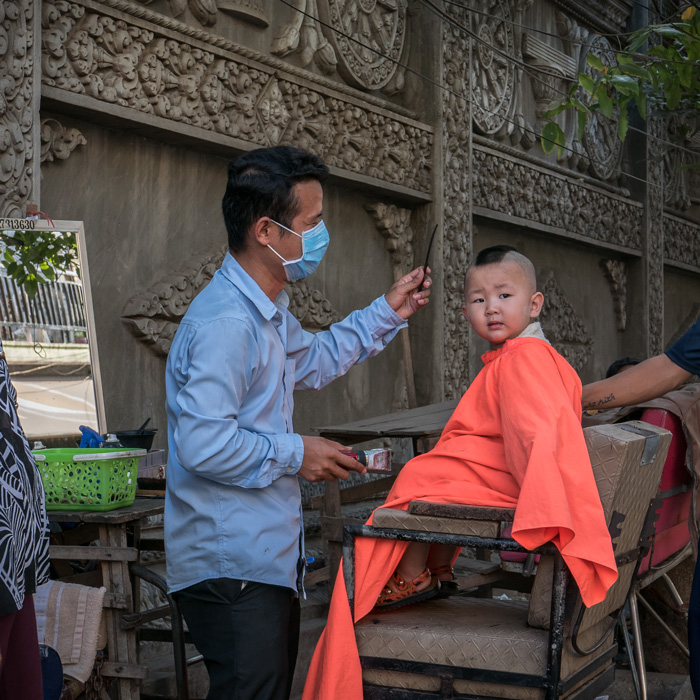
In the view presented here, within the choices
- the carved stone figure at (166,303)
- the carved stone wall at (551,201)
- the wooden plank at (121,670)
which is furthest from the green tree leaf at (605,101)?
the carved stone wall at (551,201)

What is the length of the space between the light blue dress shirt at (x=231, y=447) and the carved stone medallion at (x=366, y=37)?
4238 mm

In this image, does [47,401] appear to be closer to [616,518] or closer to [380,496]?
[616,518]

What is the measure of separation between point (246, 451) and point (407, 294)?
981 millimetres

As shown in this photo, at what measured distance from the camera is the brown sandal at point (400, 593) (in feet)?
7.93

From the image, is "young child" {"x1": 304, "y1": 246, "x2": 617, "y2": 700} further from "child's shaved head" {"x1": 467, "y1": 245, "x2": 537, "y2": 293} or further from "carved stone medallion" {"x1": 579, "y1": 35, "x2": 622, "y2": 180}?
"carved stone medallion" {"x1": 579, "y1": 35, "x2": 622, "y2": 180}

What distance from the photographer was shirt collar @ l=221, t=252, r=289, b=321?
83.7 inches

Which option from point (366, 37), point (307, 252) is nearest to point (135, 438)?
point (307, 252)

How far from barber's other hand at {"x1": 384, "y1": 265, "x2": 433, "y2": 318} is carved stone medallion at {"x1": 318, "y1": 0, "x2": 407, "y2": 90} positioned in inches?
141

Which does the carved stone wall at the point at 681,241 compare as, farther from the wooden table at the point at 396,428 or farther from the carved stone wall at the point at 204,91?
the wooden table at the point at 396,428

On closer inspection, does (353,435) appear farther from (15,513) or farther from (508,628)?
(15,513)

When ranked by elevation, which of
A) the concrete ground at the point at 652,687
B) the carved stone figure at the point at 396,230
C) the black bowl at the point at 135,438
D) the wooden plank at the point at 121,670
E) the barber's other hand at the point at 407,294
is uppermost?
the carved stone figure at the point at 396,230

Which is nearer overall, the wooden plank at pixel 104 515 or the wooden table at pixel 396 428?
the wooden plank at pixel 104 515

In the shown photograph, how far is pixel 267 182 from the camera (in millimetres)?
2156

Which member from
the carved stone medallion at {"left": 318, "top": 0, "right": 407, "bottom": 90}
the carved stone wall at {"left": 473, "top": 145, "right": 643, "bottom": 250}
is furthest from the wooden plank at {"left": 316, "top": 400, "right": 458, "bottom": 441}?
the carved stone wall at {"left": 473, "top": 145, "right": 643, "bottom": 250}
